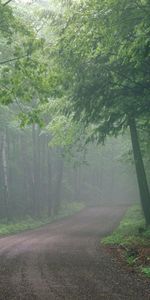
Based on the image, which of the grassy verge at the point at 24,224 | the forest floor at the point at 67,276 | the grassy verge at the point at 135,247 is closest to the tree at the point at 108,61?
the grassy verge at the point at 135,247

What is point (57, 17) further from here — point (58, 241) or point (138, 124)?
point (58, 241)

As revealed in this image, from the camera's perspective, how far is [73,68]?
58.6 ft

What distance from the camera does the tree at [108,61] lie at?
13289mm

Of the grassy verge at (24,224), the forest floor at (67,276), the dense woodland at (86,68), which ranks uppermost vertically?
the dense woodland at (86,68)

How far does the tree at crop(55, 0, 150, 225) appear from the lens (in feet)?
43.6

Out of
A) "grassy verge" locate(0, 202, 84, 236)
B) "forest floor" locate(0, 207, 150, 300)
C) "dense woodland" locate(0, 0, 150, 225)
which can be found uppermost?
"dense woodland" locate(0, 0, 150, 225)

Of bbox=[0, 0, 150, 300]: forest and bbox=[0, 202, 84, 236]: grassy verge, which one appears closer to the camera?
bbox=[0, 0, 150, 300]: forest

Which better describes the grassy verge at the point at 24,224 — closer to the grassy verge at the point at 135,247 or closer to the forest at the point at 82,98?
the forest at the point at 82,98

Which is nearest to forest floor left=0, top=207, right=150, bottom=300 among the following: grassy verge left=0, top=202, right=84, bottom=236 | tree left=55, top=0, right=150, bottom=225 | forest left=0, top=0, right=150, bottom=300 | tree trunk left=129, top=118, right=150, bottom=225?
forest left=0, top=0, right=150, bottom=300

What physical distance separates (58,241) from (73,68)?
8385mm

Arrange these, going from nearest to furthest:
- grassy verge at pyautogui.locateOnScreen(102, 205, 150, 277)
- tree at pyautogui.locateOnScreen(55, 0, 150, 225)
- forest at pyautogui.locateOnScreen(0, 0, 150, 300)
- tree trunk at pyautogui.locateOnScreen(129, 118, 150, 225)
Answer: forest at pyautogui.locateOnScreen(0, 0, 150, 300), grassy verge at pyautogui.locateOnScreen(102, 205, 150, 277), tree at pyautogui.locateOnScreen(55, 0, 150, 225), tree trunk at pyautogui.locateOnScreen(129, 118, 150, 225)

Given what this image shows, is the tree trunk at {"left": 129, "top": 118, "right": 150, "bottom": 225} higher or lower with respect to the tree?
lower

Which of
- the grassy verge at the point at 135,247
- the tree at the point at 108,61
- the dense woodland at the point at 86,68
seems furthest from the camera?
the tree at the point at 108,61

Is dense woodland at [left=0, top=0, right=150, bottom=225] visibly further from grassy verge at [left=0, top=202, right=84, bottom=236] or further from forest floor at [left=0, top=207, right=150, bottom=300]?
grassy verge at [left=0, top=202, right=84, bottom=236]
